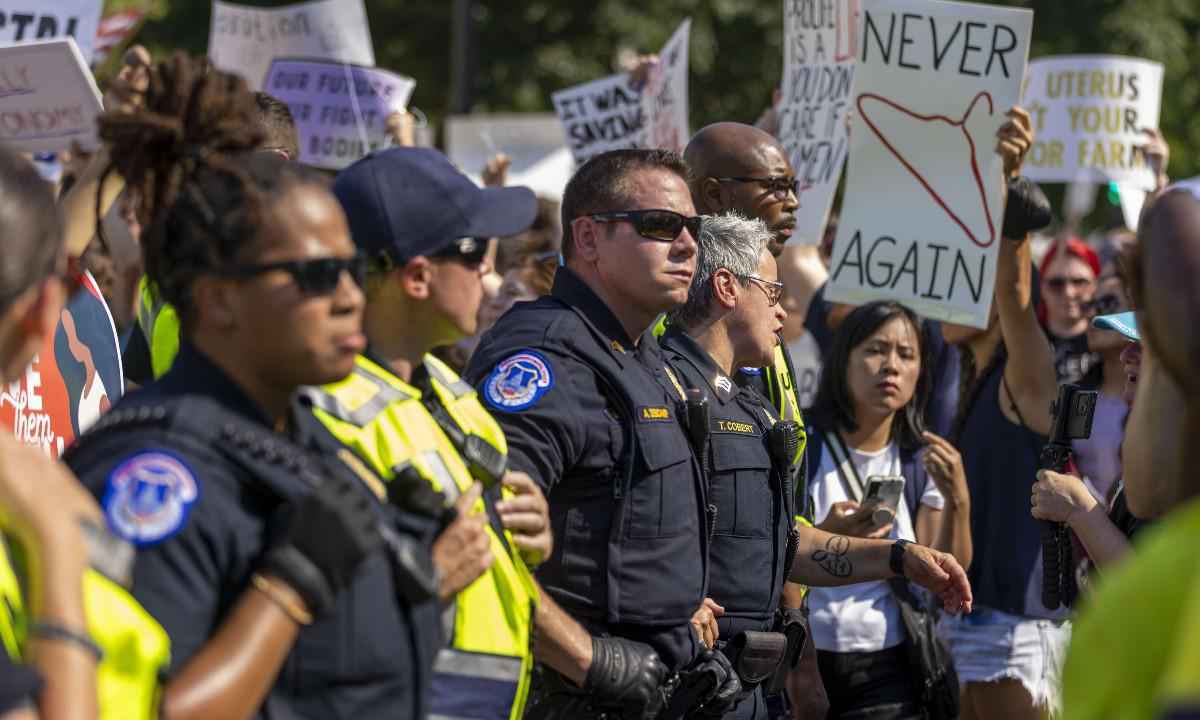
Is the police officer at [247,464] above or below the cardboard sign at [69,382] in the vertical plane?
above

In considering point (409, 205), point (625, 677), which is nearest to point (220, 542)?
point (409, 205)

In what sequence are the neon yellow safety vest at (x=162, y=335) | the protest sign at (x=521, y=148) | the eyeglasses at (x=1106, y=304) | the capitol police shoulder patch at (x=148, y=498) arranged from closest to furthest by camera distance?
the capitol police shoulder patch at (x=148, y=498), the neon yellow safety vest at (x=162, y=335), the eyeglasses at (x=1106, y=304), the protest sign at (x=521, y=148)

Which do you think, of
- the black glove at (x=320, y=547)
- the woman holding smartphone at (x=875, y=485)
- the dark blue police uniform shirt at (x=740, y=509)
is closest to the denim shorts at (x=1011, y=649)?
the woman holding smartphone at (x=875, y=485)

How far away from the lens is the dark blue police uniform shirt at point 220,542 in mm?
2500

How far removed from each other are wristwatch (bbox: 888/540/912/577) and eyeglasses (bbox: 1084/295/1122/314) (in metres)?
3.97

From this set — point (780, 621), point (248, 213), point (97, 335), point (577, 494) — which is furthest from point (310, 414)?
point (780, 621)

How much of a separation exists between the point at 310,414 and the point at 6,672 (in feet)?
3.04

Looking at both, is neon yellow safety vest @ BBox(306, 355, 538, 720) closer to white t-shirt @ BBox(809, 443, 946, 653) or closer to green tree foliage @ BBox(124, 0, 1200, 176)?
white t-shirt @ BBox(809, 443, 946, 653)

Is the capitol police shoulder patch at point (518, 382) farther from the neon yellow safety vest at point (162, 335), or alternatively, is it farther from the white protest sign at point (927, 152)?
the white protest sign at point (927, 152)

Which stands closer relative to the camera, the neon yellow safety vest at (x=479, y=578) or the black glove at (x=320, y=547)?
the black glove at (x=320, y=547)

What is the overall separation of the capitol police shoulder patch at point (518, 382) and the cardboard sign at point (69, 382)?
1.03 meters

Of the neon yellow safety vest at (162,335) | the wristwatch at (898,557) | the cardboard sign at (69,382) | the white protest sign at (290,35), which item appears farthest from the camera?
the white protest sign at (290,35)

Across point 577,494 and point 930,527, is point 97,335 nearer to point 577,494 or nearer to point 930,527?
point 577,494

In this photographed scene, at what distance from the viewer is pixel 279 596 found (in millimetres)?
2498
